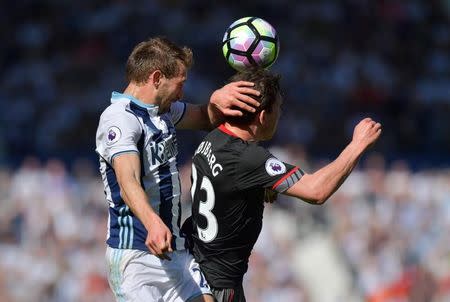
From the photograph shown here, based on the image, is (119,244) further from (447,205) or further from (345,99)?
(345,99)

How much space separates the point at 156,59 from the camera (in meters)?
5.79

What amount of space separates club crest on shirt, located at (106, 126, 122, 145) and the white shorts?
62 cm

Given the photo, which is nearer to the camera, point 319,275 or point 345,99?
point 319,275

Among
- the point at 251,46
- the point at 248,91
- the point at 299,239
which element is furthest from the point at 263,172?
the point at 299,239

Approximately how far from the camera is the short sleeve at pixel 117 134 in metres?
5.52

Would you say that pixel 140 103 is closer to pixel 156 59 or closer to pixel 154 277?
pixel 156 59

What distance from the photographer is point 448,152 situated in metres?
15.6

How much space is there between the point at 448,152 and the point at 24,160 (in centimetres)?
623

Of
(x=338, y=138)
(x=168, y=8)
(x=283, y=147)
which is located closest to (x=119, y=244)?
(x=283, y=147)

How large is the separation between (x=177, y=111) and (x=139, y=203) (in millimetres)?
1272

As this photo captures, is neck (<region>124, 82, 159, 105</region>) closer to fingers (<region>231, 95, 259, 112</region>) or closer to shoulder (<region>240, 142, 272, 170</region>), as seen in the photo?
fingers (<region>231, 95, 259, 112</region>)

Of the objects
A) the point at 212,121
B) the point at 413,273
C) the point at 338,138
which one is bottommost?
the point at 413,273

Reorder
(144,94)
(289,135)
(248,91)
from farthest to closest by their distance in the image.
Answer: (289,135) < (144,94) < (248,91)

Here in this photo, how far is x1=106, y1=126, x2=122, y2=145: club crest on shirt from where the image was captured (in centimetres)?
554
